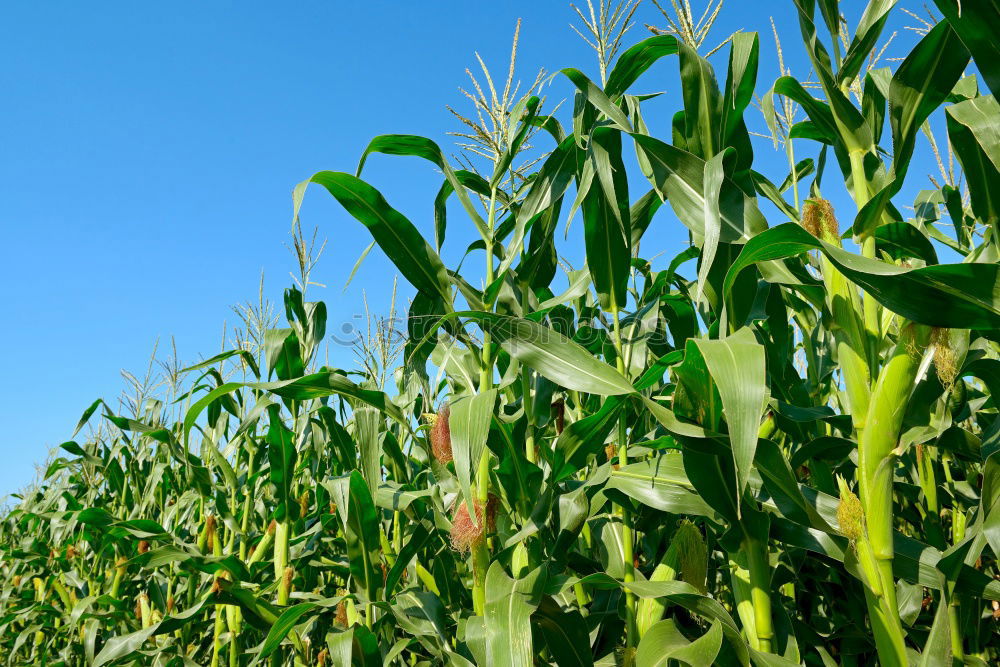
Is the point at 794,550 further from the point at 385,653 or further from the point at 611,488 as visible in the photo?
the point at 385,653

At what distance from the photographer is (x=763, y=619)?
1425 millimetres

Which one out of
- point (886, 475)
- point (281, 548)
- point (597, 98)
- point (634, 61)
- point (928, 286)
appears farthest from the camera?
point (281, 548)

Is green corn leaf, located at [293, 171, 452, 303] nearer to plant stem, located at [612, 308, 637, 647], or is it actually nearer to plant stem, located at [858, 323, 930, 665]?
plant stem, located at [612, 308, 637, 647]

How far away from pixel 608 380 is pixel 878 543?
2.00 ft

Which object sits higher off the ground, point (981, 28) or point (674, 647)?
point (981, 28)

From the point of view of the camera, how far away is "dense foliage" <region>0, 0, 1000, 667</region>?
1.26m

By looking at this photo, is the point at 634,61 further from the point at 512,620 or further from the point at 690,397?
the point at 512,620

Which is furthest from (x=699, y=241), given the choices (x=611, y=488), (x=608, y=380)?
(x=611, y=488)

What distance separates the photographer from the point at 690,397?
1.37 metres

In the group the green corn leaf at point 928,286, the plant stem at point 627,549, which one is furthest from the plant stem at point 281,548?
the green corn leaf at point 928,286

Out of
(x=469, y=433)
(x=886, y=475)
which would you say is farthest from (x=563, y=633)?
(x=886, y=475)

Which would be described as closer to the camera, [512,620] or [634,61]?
[512,620]

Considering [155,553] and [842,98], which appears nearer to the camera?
[842,98]

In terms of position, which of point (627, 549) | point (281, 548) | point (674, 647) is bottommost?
point (674, 647)
